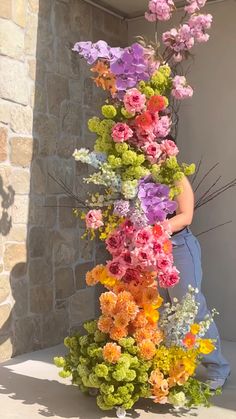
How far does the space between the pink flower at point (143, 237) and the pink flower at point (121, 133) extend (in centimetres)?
42

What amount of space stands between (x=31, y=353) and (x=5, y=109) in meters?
1.54

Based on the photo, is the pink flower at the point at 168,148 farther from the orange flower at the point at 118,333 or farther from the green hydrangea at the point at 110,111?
the orange flower at the point at 118,333

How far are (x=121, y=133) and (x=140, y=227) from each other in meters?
0.43

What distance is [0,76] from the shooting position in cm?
350

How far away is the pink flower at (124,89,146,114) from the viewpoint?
2.59 m

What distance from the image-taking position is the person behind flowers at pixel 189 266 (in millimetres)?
2891

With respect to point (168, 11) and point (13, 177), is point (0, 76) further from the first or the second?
point (168, 11)

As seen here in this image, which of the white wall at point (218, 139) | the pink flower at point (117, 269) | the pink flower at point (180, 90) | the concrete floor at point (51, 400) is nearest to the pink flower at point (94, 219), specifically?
the pink flower at point (117, 269)

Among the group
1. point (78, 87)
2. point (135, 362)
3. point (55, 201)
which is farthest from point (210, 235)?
point (135, 362)

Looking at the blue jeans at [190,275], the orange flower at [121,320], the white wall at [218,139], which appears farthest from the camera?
the white wall at [218,139]

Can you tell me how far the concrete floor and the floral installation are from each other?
0.09m

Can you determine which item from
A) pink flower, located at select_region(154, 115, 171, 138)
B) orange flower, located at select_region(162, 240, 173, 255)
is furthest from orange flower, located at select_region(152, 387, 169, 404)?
pink flower, located at select_region(154, 115, 171, 138)

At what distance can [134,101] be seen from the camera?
2.59 meters

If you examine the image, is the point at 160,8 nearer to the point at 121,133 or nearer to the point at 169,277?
the point at 121,133
